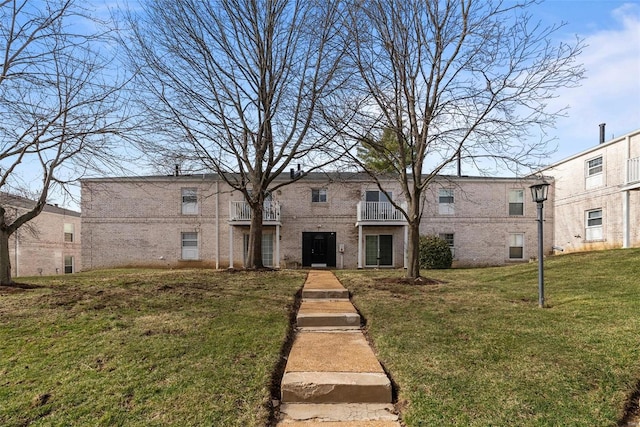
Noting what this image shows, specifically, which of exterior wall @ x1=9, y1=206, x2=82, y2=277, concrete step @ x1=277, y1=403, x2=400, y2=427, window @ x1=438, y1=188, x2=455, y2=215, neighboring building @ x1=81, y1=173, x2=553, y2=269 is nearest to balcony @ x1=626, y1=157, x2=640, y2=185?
neighboring building @ x1=81, y1=173, x2=553, y2=269

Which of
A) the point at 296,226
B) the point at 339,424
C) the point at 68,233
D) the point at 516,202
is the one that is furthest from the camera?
the point at 68,233

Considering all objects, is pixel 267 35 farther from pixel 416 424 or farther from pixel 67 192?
pixel 416 424

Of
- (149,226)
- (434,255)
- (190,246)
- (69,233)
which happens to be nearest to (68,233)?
(69,233)

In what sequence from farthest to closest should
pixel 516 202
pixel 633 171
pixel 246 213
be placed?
pixel 516 202 < pixel 246 213 < pixel 633 171

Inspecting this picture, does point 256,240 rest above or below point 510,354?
above

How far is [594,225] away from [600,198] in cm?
137

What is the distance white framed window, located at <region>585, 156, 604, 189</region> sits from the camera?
1741 cm

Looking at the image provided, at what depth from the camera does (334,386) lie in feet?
11.1

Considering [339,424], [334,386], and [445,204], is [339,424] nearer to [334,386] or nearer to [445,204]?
[334,386]

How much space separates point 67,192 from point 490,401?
958cm

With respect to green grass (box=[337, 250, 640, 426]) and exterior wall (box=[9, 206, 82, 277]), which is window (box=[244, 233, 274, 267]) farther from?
green grass (box=[337, 250, 640, 426])

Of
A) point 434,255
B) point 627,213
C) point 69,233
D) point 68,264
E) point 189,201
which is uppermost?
point 189,201

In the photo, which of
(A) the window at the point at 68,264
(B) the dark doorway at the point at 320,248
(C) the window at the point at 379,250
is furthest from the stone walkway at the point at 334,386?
(A) the window at the point at 68,264

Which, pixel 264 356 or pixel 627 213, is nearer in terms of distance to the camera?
pixel 264 356
